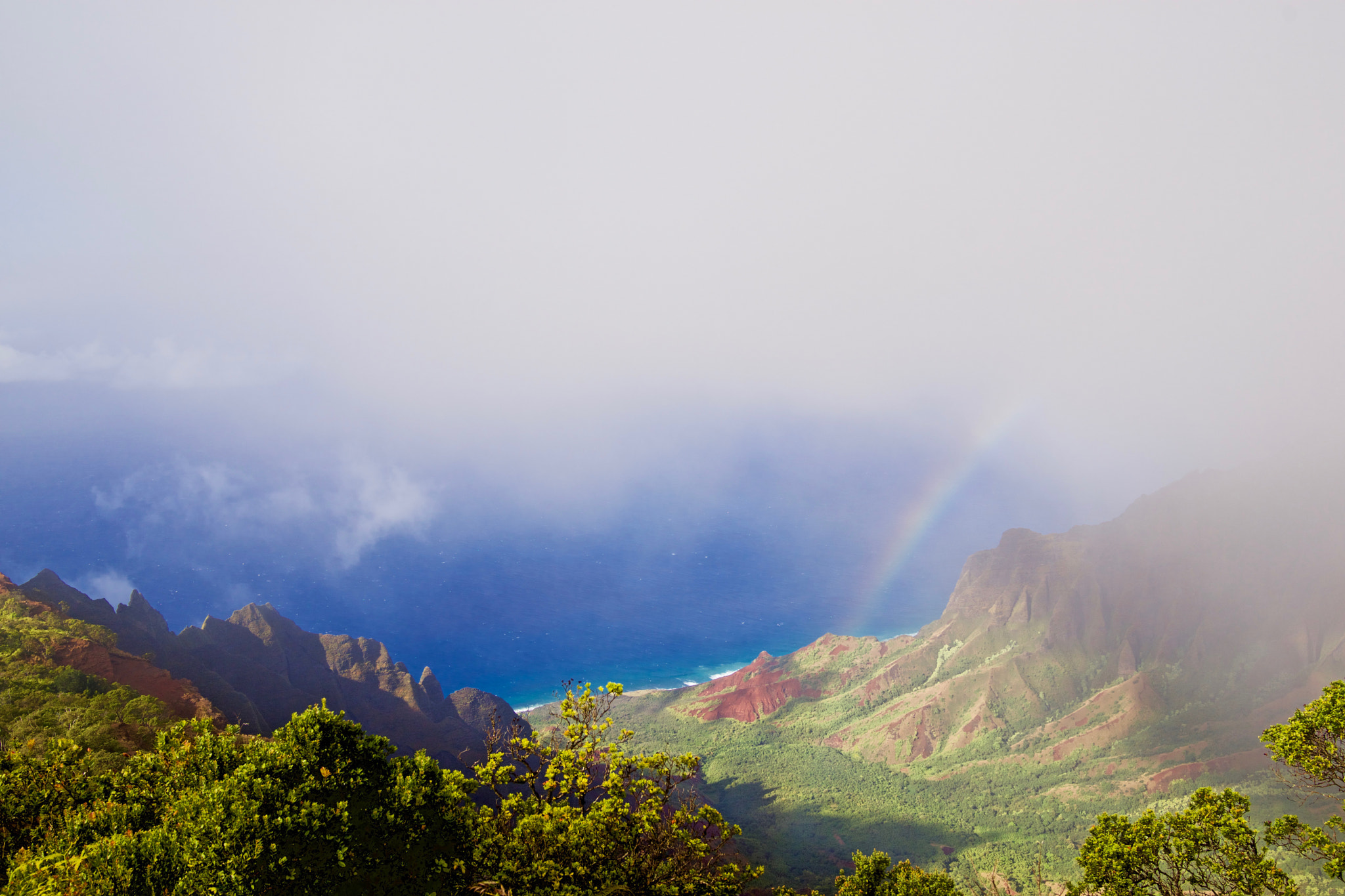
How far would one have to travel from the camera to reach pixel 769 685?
177500mm

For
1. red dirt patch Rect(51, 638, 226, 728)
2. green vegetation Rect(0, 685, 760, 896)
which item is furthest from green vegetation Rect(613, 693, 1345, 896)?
red dirt patch Rect(51, 638, 226, 728)

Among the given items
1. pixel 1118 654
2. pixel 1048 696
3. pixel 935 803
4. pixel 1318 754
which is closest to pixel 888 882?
pixel 1318 754

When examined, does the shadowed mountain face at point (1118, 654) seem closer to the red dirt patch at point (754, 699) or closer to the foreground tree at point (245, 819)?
the red dirt patch at point (754, 699)

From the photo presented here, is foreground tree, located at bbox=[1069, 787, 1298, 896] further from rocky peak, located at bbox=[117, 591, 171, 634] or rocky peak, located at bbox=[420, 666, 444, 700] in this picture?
rocky peak, located at bbox=[420, 666, 444, 700]

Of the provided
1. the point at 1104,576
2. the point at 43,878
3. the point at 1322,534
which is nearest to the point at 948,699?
the point at 1104,576

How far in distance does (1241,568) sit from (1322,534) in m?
23.9

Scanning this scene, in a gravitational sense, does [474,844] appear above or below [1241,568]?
below

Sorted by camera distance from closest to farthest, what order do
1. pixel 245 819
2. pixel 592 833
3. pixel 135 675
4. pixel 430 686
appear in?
pixel 245 819
pixel 592 833
pixel 135 675
pixel 430 686

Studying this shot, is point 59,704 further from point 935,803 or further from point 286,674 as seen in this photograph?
point 935,803

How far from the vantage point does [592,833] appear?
77.6ft

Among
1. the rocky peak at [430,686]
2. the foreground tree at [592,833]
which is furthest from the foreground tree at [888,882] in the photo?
the rocky peak at [430,686]

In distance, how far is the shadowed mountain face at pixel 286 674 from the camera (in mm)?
73375

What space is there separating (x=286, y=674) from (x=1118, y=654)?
662 ft

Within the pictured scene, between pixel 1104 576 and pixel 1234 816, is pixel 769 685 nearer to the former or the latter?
pixel 1104 576
